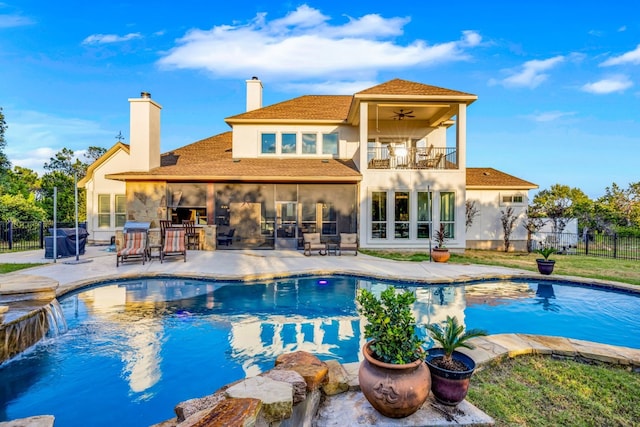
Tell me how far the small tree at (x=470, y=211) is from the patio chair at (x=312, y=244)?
7660 mm

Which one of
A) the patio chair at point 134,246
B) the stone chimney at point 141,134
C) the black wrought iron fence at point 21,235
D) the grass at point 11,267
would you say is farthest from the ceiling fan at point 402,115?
the black wrought iron fence at point 21,235

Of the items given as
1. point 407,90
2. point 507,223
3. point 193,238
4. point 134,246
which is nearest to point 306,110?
point 407,90

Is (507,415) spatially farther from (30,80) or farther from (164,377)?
(30,80)

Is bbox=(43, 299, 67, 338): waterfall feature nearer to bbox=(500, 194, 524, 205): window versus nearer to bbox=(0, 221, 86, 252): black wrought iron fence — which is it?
bbox=(0, 221, 86, 252): black wrought iron fence

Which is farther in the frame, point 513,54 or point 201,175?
point 513,54

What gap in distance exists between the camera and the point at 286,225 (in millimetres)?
14945

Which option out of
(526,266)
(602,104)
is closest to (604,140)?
(602,104)

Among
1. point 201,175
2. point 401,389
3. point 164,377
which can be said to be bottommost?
point 164,377

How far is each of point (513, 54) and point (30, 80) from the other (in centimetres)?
2770

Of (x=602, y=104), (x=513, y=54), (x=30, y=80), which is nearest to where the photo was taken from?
(x=513, y=54)

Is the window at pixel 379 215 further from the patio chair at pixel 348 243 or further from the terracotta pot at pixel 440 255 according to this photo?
the terracotta pot at pixel 440 255

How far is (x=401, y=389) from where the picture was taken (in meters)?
2.62

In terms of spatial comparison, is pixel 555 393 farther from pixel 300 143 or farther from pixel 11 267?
pixel 300 143

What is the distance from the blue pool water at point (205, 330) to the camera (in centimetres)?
399
